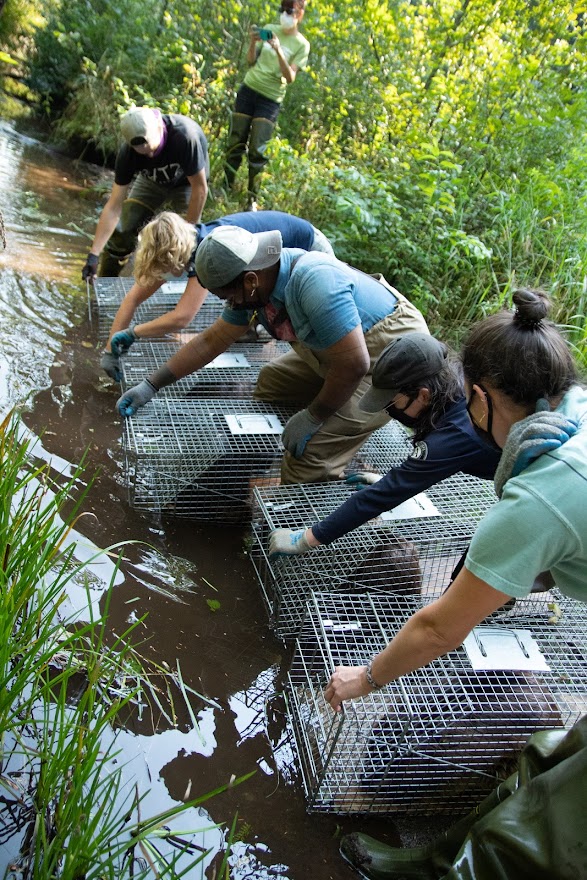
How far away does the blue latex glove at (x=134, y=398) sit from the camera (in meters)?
3.38

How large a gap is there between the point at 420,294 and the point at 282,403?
1763mm

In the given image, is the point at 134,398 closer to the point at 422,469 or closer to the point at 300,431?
→ the point at 300,431

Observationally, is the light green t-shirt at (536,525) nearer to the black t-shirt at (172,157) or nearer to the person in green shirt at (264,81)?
the black t-shirt at (172,157)

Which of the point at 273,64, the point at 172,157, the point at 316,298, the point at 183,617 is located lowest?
the point at 183,617

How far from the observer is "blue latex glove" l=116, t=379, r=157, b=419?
3.38 metres

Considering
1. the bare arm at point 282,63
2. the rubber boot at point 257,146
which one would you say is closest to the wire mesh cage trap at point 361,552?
the rubber boot at point 257,146

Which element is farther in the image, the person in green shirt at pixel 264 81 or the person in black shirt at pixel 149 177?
the person in green shirt at pixel 264 81

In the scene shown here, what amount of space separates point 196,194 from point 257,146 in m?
2.43

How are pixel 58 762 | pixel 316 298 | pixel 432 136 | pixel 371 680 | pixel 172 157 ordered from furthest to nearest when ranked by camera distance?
pixel 432 136 < pixel 172 157 < pixel 316 298 < pixel 371 680 < pixel 58 762

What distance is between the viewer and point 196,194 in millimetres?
4609

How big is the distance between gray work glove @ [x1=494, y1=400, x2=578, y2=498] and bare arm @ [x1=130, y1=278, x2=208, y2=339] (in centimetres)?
242

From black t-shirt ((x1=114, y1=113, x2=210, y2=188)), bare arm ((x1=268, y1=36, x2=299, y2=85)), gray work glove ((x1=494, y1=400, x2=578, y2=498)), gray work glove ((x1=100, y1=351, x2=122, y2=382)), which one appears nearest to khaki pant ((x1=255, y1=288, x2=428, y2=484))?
gray work glove ((x1=100, y1=351, x2=122, y2=382))

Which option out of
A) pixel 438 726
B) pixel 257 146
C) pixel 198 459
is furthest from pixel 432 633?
pixel 257 146

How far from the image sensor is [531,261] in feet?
17.4
